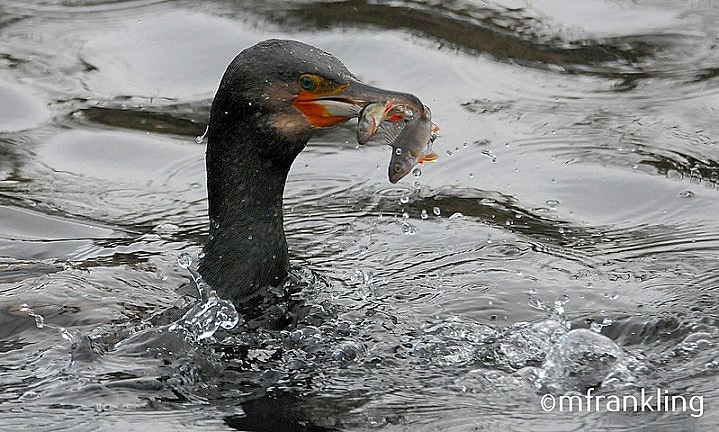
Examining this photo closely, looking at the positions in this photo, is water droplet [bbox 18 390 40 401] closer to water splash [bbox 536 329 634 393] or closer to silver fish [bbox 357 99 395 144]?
silver fish [bbox 357 99 395 144]

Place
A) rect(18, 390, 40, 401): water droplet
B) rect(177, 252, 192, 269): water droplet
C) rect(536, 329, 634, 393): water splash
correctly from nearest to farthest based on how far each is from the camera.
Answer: rect(18, 390, 40, 401): water droplet
rect(536, 329, 634, 393): water splash
rect(177, 252, 192, 269): water droplet

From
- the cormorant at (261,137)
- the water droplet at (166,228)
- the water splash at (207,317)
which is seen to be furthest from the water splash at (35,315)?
the water droplet at (166,228)

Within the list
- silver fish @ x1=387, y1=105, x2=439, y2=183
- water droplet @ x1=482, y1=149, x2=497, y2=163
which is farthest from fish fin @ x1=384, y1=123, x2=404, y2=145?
water droplet @ x1=482, y1=149, x2=497, y2=163

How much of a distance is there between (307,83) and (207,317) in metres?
0.91

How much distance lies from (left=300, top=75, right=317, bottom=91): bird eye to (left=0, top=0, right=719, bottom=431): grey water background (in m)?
0.85

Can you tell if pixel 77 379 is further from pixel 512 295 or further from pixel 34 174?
pixel 34 174

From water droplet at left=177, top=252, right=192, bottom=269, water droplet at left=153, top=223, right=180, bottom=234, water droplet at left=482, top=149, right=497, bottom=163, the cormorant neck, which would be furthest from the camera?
water droplet at left=482, top=149, right=497, bottom=163

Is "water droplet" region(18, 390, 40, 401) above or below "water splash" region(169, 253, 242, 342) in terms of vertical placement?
below

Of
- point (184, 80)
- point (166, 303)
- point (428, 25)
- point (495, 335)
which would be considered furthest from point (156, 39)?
point (495, 335)

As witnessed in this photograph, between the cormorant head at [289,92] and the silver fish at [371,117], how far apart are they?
0.26 ft

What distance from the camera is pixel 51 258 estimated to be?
20.6 feet

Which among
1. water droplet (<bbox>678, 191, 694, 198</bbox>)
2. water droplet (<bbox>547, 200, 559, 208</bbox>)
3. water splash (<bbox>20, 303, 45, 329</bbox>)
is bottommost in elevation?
water splash (<bbox>20, 303, 45, 329</bbox>)

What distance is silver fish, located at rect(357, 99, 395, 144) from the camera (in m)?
5.01

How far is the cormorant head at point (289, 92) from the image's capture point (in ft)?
17.1
